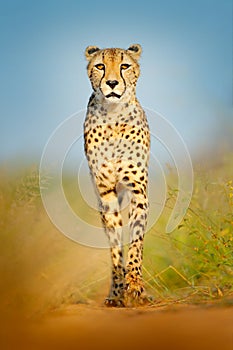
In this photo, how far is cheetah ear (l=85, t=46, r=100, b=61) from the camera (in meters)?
3.80

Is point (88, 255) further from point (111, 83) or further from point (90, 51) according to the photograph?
point (90, 51)

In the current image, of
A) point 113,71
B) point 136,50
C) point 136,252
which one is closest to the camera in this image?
point 136,252

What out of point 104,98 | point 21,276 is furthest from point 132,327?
point 104,98

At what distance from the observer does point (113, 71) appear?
3605mm

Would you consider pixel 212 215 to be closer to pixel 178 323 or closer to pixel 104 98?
pixel 104 98

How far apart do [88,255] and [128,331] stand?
73 cm

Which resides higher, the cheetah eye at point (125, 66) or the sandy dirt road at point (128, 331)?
the cheetah eye at point (125, 66)

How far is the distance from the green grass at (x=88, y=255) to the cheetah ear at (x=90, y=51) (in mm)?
756

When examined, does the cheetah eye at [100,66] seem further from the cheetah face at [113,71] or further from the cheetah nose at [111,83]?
the cheetah nose at [111,83]

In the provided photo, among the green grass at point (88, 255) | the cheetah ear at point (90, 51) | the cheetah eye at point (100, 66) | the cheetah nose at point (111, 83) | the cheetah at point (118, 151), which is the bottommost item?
the green grass at point (88, 255)

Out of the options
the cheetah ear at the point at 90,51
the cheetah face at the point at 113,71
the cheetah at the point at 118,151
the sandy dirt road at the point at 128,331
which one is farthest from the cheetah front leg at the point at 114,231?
the cheetah ear at the point at 90,51

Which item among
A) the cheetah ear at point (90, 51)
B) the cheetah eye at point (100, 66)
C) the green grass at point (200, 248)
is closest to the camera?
the green grass at point (200, 248)

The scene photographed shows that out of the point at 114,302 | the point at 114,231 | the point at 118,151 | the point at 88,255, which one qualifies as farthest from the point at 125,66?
the point at 114,302

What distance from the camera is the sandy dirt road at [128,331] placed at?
7.09 ft
